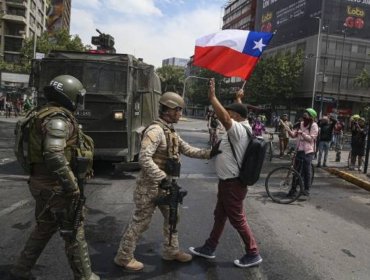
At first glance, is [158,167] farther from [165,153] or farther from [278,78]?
[278,78]

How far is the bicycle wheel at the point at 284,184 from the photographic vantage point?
9.20m

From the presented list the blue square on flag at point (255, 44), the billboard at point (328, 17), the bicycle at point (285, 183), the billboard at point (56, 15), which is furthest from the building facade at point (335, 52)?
the billboard at point (56, 15)

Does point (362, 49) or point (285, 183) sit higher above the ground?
point (362, 49)

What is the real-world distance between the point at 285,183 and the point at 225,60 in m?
2.66

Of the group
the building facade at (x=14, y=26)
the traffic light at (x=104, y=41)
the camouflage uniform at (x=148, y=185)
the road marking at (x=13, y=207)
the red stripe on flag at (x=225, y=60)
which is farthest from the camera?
the building facade at (x=14, y=26)

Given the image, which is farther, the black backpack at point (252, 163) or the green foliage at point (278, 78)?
the green foliage at point (278, 78)

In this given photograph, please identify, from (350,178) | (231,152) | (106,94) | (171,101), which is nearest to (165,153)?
(171,101)

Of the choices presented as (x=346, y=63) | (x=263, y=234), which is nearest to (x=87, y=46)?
(x=346, y=63)

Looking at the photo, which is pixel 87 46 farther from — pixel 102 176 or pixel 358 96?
pixel 102 176

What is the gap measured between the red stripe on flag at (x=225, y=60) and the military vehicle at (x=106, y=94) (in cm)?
202

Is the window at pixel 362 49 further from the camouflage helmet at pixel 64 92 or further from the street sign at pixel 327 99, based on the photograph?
the camouflage helmet at pixel 64 92

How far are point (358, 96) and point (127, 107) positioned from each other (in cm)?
6023

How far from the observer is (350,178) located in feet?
42.1

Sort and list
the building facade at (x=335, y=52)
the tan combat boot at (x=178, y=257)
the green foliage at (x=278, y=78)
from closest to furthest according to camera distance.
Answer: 1. the tan combat boot at (x=178, y=257)
2. the green foliage at (x=278, y=78)
3. the building facade at (x=335, y=52)
